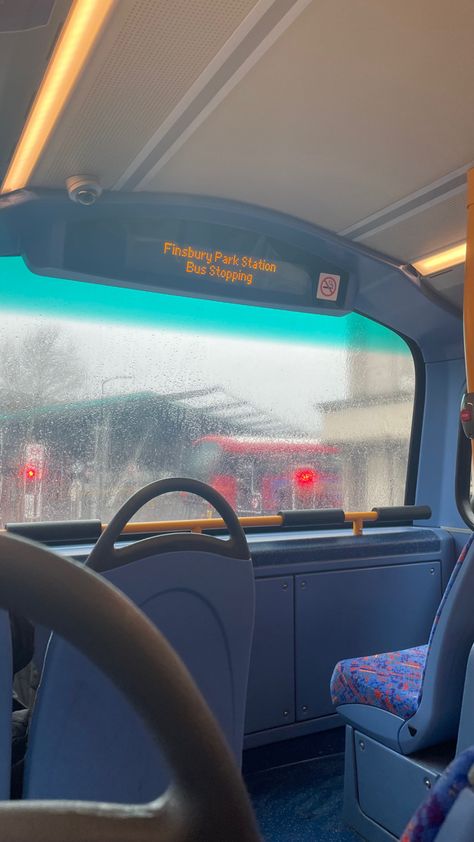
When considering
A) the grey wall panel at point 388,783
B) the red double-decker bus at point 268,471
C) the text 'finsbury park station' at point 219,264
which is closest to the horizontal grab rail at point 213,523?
the red double-decker bus at point 268,471

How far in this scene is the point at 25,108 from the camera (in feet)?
6.68

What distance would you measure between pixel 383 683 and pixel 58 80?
2189 millimetres

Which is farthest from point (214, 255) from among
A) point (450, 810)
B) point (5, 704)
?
point (450, 810)

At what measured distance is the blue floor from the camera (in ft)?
7.72

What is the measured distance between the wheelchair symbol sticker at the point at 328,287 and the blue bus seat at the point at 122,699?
2.13 metres

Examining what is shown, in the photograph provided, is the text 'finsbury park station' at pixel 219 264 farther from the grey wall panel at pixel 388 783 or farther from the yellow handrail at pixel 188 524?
the grey wall panel at pixel 388 783

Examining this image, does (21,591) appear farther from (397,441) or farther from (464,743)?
(397,441)

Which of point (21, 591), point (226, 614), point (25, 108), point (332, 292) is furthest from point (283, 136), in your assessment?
point (21, 591)

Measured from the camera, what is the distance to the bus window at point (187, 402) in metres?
2.87

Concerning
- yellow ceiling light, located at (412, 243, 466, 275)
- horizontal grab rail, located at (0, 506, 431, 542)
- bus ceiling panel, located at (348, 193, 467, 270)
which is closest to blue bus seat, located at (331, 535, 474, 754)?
horizontal grab rail, located at (0, 506, 431, 542)

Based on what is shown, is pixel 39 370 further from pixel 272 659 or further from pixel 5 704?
pixel 5 704

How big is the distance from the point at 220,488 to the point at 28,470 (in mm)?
976

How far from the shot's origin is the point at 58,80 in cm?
186

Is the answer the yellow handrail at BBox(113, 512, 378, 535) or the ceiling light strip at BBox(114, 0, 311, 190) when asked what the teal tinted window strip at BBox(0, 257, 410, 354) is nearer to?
the ceiling light strip at BBox(114, 0, 311, 190)
